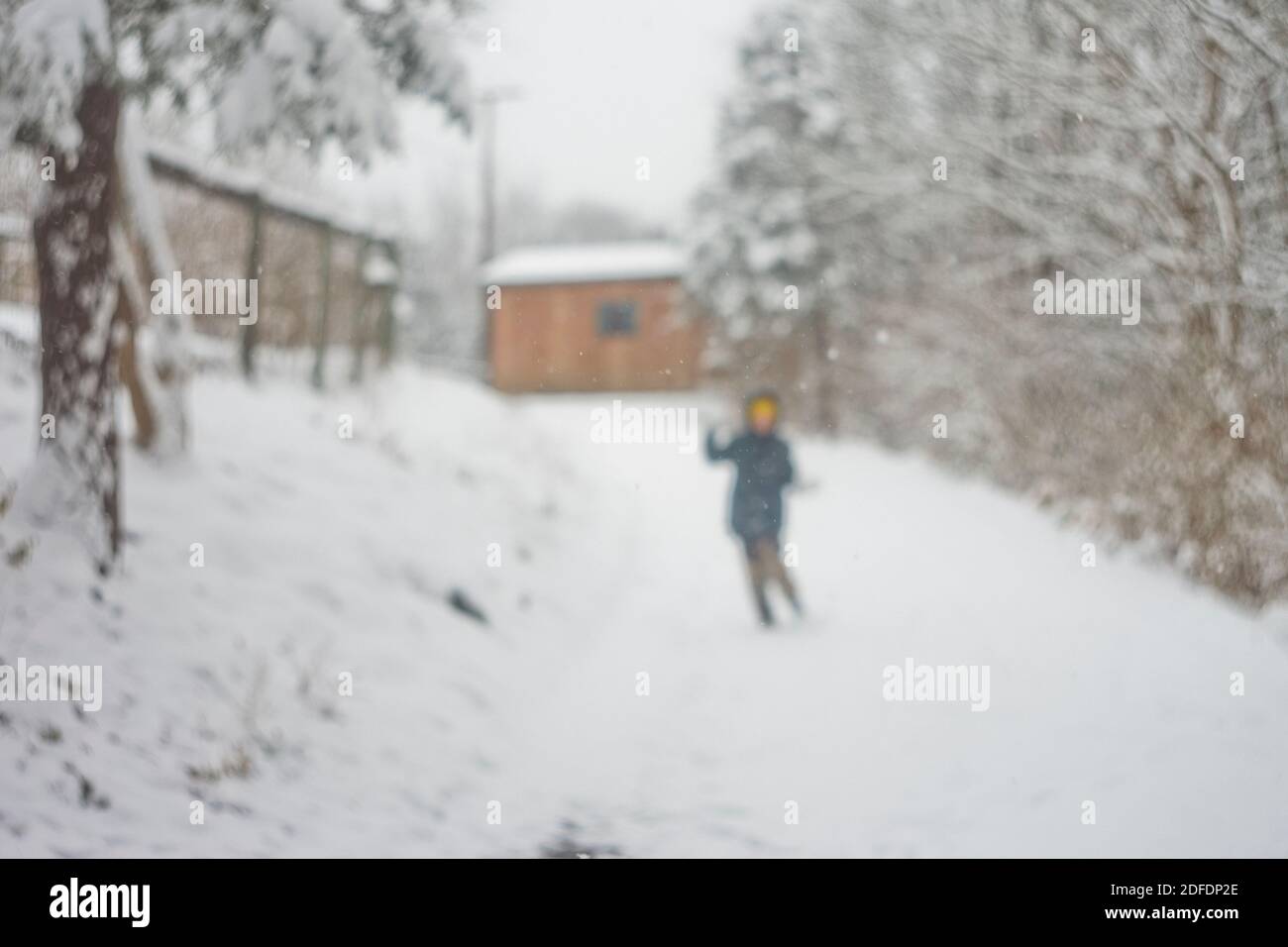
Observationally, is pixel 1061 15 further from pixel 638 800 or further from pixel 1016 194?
pixel 638 800

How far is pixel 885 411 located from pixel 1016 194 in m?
8.62

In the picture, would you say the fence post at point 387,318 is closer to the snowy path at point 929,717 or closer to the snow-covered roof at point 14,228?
the snowy path at point 929,717

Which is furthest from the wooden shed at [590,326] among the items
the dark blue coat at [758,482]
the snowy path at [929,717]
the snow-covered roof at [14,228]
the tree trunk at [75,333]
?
the tree trunk at [75,333]

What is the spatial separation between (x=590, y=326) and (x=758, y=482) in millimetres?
22449

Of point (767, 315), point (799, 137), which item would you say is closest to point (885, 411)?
point (767, 315)

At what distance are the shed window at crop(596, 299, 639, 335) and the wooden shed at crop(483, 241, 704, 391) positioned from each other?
3cm

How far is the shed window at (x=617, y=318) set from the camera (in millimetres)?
28531

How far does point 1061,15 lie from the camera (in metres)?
7.68

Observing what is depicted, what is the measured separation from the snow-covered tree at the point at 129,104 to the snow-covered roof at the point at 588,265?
22.7 m

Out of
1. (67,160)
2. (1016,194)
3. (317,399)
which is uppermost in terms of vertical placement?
(1016,194)

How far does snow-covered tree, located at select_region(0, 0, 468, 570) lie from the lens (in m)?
4.34

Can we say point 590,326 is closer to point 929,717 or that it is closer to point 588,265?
point 588,265

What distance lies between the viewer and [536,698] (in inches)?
231

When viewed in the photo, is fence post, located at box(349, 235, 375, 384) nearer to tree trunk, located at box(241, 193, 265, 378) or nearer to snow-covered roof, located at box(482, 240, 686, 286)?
tree trunk, located at box(241, 193, 265, 378)
